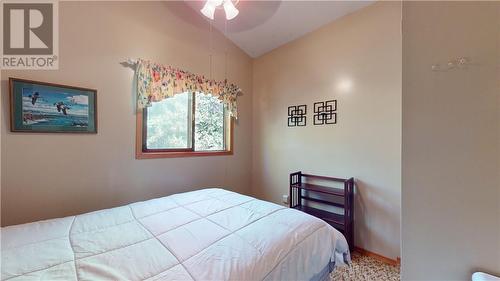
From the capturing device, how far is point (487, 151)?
0.50 meters

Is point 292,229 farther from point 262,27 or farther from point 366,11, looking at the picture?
point 262,27

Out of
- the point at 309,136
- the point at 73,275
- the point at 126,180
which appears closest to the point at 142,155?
the point at 126,180

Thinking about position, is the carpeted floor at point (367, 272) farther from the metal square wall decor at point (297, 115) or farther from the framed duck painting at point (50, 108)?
the framed duck painting at point (50, 108)

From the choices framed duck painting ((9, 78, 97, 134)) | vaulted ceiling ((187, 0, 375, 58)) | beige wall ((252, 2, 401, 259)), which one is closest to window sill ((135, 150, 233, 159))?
framed duck painting ((9, 78, 97, 134))

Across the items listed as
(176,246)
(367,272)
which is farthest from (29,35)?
(367,272)

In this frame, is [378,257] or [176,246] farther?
[378,257]

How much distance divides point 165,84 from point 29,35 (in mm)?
1086

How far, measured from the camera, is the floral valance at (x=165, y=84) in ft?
6.99

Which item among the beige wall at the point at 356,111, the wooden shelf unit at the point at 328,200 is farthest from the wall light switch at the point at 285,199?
the wooden shelf unit at the point at 328,200

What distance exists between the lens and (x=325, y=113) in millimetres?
2490

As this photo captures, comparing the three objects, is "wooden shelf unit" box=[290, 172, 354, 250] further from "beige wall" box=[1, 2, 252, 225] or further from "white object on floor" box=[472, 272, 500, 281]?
"white object on floor" box=[472, 272, 500, 281]

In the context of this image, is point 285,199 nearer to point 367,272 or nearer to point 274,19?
point 367,272

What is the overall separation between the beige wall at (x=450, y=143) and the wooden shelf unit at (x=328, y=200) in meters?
1.68

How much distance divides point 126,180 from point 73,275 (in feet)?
4.48
